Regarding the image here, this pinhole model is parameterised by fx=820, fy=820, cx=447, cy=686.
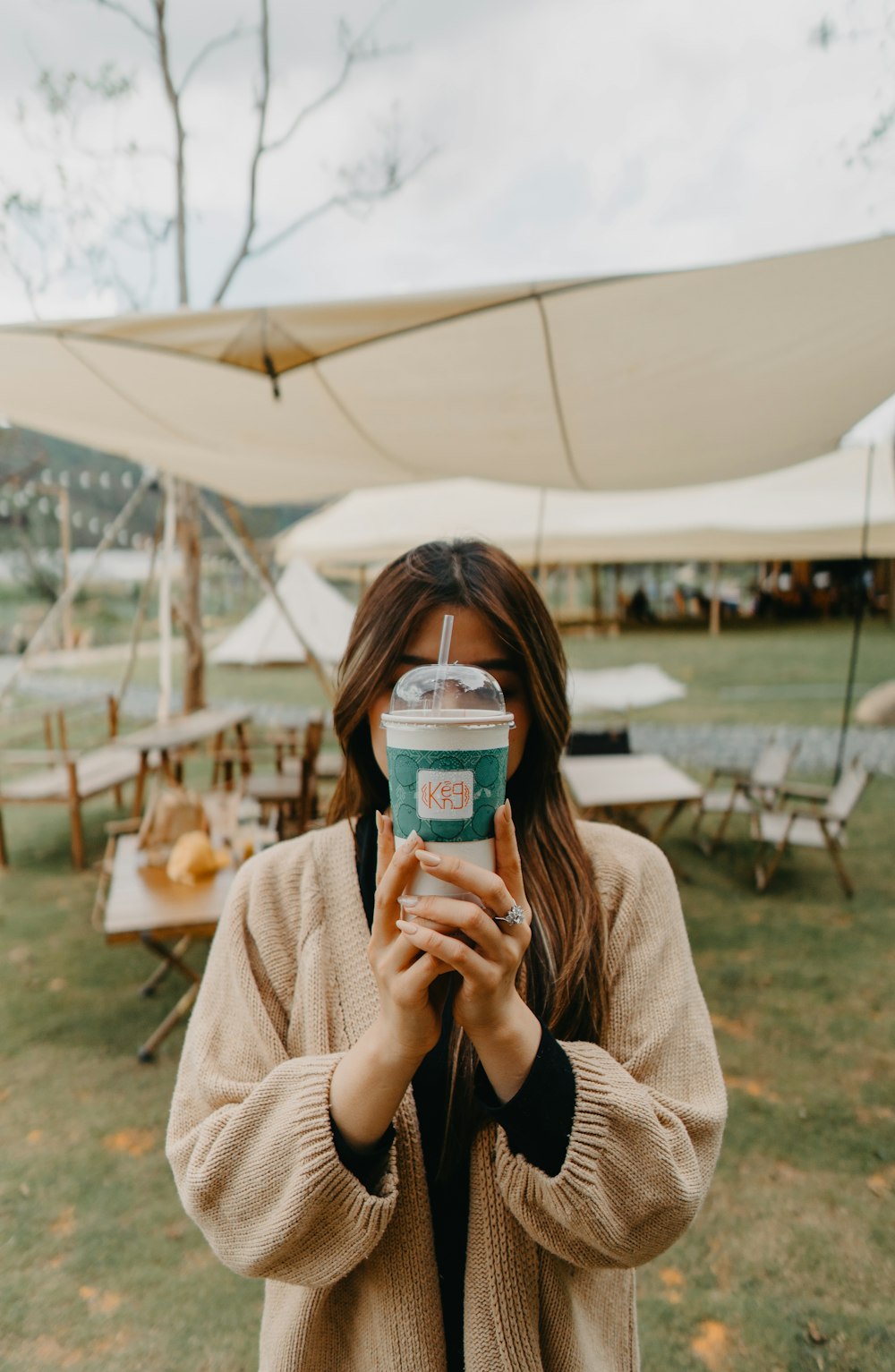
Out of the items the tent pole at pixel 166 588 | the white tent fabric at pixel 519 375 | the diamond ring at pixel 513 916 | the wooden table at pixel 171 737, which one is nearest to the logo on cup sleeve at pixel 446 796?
the diamond ring at pixel 513 916

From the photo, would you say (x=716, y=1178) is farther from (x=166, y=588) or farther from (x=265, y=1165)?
(x=166, y=588)

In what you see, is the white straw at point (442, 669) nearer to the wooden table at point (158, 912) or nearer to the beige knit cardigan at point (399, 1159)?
the beige knit cardigan at point (399, 1159)

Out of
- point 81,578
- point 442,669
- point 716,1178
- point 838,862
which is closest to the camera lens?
point 442,669

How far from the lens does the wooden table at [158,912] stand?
3.58 meters

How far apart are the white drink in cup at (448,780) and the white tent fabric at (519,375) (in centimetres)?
201

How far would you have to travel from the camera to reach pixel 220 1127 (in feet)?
3.33

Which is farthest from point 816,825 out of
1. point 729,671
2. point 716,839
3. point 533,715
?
point 729,671

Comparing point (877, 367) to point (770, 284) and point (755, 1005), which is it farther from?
point (755, 1005)

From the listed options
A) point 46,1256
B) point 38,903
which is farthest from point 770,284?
point 38,903

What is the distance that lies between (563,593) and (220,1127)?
36.8 meters

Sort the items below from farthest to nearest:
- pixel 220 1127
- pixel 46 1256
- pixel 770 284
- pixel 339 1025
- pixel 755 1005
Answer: pixel 755 1005
pixel 46 1256
pixel 770 284
pixel 339 1025
pixel 220 1127

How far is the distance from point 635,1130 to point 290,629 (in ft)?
22.4

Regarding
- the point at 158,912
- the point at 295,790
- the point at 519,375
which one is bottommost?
the point at 295,790

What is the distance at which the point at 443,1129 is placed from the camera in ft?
3.69
